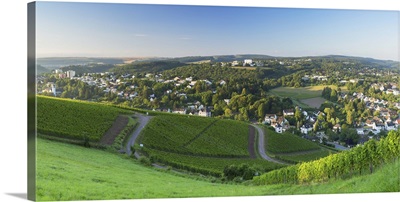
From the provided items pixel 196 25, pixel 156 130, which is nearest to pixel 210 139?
pixel 156 130

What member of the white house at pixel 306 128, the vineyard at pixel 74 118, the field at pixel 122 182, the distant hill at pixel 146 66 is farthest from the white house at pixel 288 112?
the vineyard at pixel 74 118

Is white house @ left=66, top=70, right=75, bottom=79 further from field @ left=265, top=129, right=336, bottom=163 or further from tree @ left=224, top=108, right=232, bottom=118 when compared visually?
field @ left=265, top=129, right=336, bottom=163

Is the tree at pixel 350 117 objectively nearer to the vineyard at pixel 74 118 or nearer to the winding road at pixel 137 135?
the winding road at pixel 137 135

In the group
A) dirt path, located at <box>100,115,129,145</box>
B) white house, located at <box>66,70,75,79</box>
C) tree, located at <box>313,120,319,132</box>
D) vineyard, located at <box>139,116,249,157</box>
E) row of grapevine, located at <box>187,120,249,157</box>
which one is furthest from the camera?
tree, located at <box>313,120,319,132</box>

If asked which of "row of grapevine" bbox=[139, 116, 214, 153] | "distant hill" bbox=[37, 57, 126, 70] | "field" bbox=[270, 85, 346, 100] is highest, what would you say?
"distant hill" bbox=[37, 57, 126, 70]

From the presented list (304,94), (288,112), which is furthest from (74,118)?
(304,94)

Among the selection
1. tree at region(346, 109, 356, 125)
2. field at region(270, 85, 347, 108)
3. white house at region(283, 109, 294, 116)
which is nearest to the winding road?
white house at region(283, 109, 294, 116)
